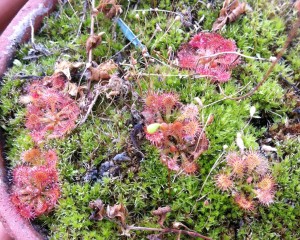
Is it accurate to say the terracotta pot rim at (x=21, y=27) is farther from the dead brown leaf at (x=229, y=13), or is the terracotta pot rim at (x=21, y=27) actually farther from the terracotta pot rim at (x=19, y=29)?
the dead brown leaf at (x=229, y=13)

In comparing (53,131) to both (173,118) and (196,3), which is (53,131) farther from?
(196,3)

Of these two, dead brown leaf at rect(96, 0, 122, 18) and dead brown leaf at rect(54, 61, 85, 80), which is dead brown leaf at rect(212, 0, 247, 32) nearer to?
dead brown leaf at rect(96, 0, 122, 18)

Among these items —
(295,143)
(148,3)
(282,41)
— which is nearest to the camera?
(295,143)

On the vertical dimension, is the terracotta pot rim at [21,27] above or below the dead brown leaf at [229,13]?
above

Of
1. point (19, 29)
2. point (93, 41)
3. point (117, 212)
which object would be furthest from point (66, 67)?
point (117, 212)

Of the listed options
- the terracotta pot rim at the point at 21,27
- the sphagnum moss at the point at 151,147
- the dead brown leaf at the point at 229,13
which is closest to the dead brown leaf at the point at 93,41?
the sphagnum moss at the point at 151,147

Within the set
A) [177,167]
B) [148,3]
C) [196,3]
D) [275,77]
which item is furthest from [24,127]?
[275,77]

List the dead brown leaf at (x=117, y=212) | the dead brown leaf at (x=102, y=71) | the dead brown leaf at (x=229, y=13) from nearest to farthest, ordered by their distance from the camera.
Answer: the dead brown leaf at (x=117, y=212) → the dead brown leaf at (x=102, y=71) → the dead brown leaf at (x=229, y=13)

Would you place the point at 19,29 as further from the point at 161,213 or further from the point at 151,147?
the point at 161,213
